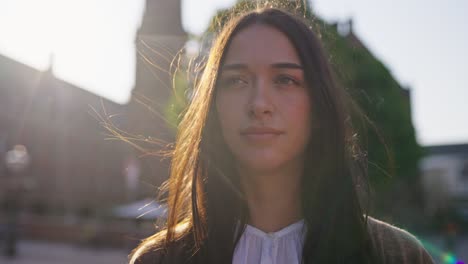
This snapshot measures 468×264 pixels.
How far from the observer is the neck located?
1.86 metres

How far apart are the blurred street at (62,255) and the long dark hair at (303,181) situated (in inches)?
531

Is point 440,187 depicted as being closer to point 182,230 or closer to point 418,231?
point 418,231

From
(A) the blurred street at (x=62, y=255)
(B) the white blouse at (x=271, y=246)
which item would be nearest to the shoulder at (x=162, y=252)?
(B) the white blouse at (x=271, y=246)

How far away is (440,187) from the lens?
47.0 metres

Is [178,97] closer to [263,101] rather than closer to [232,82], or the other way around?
[232,82]

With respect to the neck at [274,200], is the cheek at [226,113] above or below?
above

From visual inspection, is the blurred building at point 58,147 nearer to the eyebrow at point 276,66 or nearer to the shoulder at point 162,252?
the shoulder at point 162,252

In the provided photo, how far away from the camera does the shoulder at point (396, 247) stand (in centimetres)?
174

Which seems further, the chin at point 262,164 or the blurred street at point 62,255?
the blurred street at point 62,255

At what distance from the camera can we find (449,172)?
187 feet

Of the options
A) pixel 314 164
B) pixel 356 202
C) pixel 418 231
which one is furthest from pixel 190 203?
pixel 418 231

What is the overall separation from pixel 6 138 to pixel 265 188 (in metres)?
35.8

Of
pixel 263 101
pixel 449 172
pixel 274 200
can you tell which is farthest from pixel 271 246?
pixel 449 172

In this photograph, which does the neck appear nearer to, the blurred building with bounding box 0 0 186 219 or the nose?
the nose
